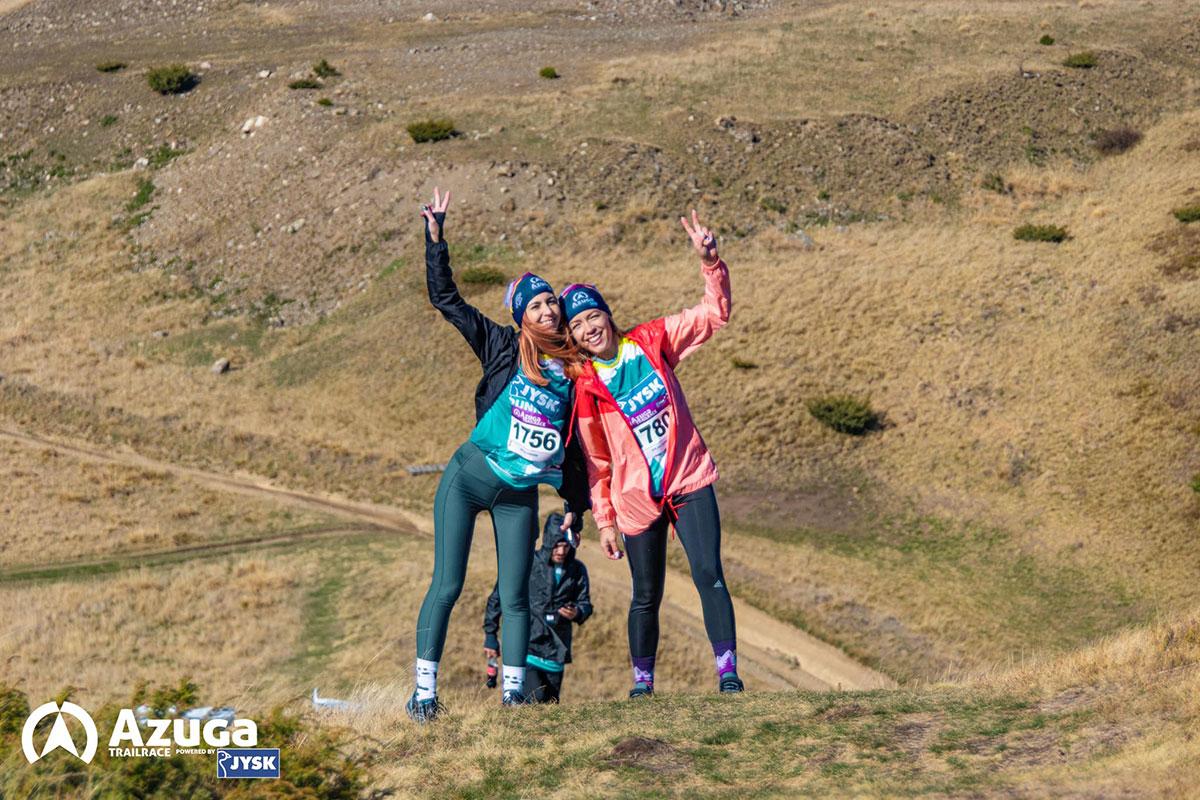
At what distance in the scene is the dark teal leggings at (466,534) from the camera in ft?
33.1

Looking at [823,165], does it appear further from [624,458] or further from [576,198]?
[624,458]

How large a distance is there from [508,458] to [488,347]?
970mm

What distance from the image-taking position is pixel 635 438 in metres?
9.96

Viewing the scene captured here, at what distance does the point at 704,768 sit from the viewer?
8.09 m

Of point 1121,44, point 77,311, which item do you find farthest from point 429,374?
point 1121,44

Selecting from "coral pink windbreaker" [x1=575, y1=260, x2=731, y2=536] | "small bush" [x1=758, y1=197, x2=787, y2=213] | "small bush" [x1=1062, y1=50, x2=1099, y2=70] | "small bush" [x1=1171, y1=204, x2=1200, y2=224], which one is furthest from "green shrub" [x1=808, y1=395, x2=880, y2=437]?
"small bush" [x1=1062, y1=50, x2=1099, y2=70]

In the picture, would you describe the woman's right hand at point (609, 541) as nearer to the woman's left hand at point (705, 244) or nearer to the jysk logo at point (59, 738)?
the woman's left hand at point (705, 244)

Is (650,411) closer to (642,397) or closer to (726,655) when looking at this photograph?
(642,397)

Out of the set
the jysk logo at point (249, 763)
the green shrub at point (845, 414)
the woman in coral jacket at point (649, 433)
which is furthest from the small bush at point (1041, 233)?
the jysk logo at point (249, 763)

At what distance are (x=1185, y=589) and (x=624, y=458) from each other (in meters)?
17.4

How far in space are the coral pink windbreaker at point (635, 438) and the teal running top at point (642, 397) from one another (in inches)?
1.9

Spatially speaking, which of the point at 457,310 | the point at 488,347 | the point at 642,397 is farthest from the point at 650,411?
the point at 457,310

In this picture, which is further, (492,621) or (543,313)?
(492,621)

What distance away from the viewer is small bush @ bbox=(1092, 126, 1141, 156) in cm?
4291
